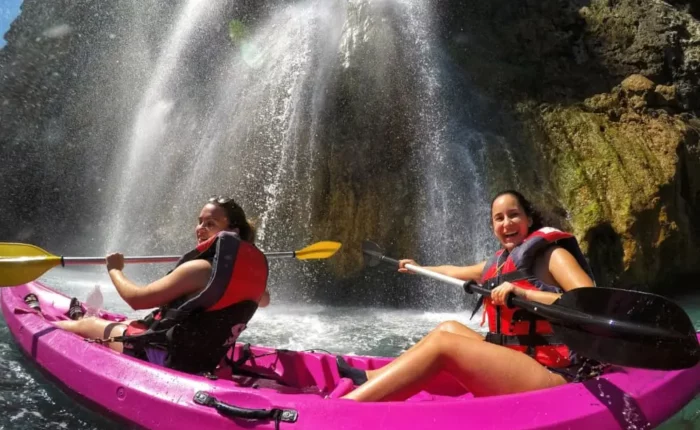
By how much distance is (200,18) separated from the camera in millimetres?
15414

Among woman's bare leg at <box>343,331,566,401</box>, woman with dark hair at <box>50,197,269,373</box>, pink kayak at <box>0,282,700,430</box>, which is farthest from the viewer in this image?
woman with dark hair at <box>50,197,269,373</box>

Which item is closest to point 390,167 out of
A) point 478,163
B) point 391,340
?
point 478,163

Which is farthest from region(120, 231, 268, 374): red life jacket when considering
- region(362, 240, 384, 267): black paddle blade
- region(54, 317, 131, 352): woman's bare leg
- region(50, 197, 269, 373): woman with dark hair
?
region(362, 240, 384, 267): black paddle blade

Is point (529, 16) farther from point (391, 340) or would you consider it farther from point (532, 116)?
point (391, 340)

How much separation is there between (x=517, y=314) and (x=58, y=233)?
1709 cm

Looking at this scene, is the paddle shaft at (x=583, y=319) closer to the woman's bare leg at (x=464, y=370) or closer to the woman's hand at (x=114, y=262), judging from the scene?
the woman's bare leg at (x=464, y=370)

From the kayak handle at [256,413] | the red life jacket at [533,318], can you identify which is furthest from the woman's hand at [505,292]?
the kayak handle at [256,413]

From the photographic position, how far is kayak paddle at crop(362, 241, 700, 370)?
2.37 meters

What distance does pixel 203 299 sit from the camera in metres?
3.02

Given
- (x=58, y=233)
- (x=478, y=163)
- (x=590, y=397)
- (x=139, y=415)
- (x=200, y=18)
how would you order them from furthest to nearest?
(x=58, y=233), (x=200, y=18), (x=478, y=163), (x=139, y=415), (x=590, y=397)

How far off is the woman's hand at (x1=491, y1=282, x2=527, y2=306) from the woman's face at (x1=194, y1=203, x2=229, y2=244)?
1708mm

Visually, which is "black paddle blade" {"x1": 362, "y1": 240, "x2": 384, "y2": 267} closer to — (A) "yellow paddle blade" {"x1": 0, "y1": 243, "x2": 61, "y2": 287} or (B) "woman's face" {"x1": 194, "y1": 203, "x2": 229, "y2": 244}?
(B) "woman's face" {"x1": 194, "y1": 203, "x2": 229, "y2": 244}

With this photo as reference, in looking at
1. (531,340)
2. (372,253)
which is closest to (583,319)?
(531,340)

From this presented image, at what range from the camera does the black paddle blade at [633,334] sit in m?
2.37
